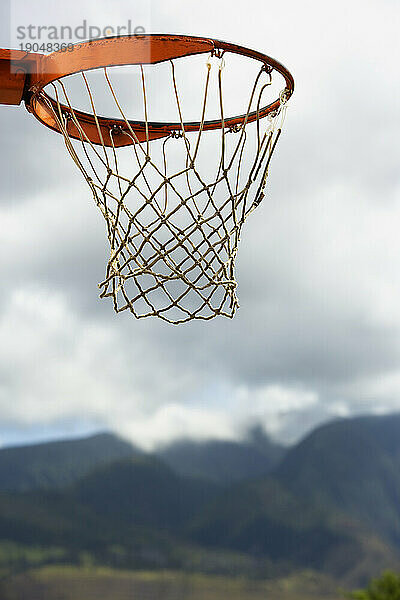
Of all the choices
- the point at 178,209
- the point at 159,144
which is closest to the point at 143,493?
the point at 159,144

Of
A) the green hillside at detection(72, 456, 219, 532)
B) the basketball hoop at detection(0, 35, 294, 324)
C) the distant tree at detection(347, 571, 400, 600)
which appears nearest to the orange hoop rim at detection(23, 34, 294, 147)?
the basketball hoop at detection(0, 35, 294, 324)

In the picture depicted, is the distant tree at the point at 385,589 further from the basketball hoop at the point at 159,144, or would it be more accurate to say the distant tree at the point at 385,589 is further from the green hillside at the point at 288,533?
the green hillside at the point at 288,533

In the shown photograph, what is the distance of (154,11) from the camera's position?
10.3ft

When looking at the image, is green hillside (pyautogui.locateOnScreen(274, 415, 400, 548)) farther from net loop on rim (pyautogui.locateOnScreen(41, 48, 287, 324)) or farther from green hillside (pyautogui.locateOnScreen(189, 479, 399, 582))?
net loop on rim (pyautogui.locateOnScreen(41, 48, 287, 324))

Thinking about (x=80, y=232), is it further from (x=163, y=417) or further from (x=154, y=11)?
(x=163, y=417)

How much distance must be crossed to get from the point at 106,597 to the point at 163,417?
9.17 feet

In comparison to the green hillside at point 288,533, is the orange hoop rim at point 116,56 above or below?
above

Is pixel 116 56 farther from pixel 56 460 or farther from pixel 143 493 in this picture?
pixel 56 460

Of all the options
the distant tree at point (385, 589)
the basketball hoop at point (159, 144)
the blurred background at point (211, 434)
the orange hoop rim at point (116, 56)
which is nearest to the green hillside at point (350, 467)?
the blurred background at point (211, 434)

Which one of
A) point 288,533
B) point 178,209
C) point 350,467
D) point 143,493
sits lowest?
point 288,533

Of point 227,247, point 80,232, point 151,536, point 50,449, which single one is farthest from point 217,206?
point 50,449

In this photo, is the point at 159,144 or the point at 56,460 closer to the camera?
the point at 159,144

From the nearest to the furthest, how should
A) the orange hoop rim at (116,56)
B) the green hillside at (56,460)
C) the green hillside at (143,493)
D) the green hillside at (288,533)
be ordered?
the orange hoop rim at (116,56), the green hillside at (288,533), the green hillside at (143,493), the green hillside at (56,460)

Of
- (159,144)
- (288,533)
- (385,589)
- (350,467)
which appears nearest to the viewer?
(159,144)
